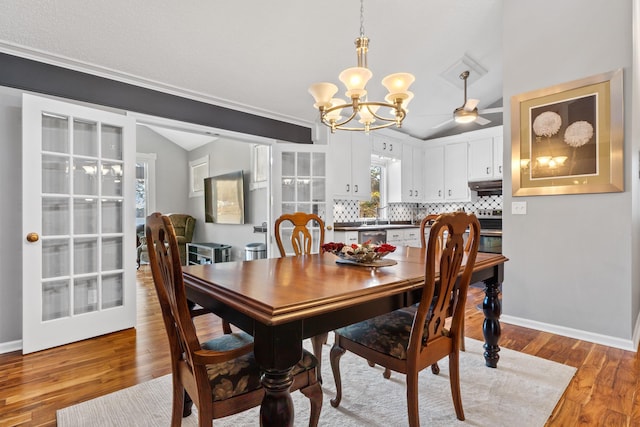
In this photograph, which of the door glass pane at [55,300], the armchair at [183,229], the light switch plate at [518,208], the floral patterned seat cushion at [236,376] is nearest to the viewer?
the floral patterned seat cushion at [236,376]

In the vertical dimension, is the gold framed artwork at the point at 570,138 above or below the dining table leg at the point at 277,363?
above

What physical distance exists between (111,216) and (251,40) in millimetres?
2051

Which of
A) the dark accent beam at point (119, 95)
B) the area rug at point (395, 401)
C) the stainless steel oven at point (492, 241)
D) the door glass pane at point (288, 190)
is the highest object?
the dark accent beam at point (119, 95)

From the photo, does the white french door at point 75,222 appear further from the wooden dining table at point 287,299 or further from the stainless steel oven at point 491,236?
the stainless steel oven at point 491,236

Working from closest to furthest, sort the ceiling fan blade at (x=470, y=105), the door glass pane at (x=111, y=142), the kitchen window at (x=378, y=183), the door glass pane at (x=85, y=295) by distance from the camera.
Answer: the door glass pane at (x=85, y=295)
the door glass pane at (x=111, y=142)
the ceiling fan blade at (x=470, y=105)
the kitchen window at (x=378, y=183)

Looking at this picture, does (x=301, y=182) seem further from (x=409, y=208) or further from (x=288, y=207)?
(x=409, y=208)

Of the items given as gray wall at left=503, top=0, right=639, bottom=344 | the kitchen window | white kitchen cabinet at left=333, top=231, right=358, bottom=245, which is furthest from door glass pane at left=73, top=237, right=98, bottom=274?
the kitchen window

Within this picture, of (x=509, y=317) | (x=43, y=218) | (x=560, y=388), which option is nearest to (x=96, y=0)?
(x=43, y=218)

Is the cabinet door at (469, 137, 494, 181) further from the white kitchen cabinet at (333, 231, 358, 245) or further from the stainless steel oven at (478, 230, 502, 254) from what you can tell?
the white kitchen cabinet at (333, 231, 358, 245)

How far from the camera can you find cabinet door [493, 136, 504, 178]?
511 centimetres

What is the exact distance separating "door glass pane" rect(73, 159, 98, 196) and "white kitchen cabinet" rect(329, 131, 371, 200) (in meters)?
2.67

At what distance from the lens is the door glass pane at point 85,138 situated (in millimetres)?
2758

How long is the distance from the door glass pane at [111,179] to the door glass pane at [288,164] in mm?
1847

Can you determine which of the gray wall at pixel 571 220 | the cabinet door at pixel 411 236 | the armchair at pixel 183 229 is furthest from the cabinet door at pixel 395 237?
the armchair at pixel 183 229
